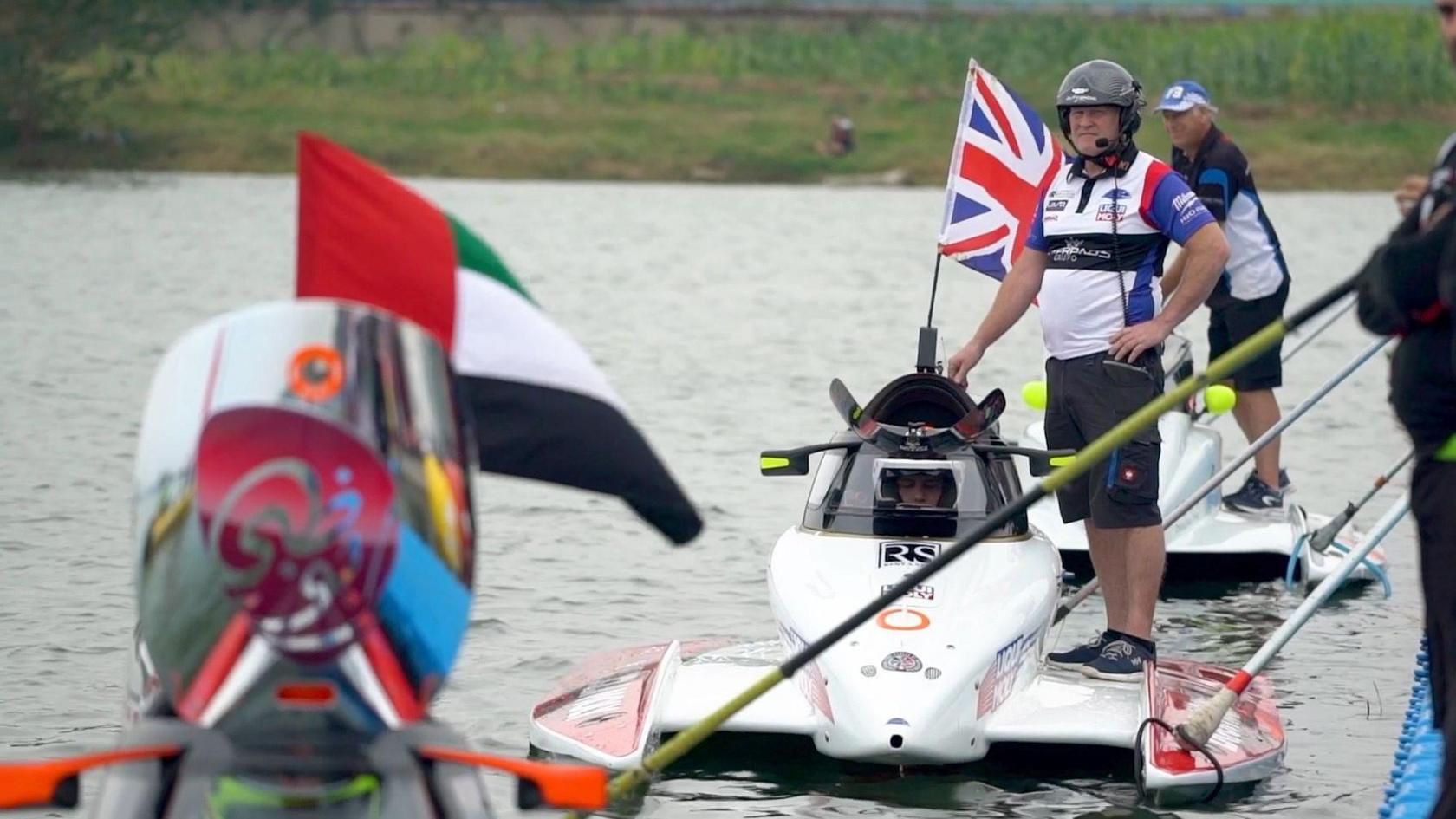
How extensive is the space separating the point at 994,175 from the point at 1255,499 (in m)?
2.32

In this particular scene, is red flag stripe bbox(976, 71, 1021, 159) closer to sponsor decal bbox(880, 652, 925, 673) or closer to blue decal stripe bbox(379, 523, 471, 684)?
→ sponsor decal bbox(880, 652, 925, 673)

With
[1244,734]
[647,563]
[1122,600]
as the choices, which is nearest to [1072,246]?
[1122,600]

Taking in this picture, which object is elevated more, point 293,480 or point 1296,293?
point 293,480

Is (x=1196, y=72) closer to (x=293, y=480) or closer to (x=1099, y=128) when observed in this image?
(x=1099, y=128)

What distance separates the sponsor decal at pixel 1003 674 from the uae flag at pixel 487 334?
9.32ft

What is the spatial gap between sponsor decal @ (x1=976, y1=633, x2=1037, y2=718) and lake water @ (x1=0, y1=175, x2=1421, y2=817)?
310 millimetres

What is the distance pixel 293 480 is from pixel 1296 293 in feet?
89.6

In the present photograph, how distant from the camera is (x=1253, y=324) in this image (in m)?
12.0

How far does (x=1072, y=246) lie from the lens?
28.6 feet

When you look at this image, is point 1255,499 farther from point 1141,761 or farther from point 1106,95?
point 1141,761

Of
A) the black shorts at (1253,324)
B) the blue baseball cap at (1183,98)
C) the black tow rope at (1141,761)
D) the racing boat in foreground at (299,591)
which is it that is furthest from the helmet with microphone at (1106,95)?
the racing boat in foreground at (299,591)

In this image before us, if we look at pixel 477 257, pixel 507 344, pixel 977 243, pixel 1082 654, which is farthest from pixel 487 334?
pixel 977 243

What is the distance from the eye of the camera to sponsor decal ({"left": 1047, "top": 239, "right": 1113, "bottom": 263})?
8.68 metres

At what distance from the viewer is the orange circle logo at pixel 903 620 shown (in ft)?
25.2
